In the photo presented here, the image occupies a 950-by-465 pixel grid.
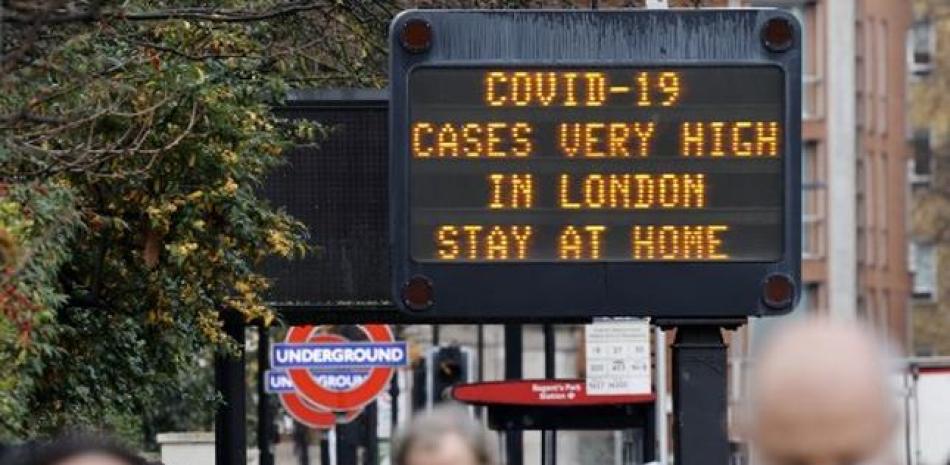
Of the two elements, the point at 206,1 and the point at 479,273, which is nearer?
the point at 479,273

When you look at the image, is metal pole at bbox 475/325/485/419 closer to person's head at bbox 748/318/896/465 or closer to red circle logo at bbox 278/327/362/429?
red circle logo at bbox 278/327/362/429

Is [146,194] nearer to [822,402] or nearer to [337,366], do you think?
[337,366]

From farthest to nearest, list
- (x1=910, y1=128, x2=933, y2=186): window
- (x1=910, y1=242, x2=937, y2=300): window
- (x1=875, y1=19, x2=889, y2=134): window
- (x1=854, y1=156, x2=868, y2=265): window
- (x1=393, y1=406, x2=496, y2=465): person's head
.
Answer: (x1=910, y1=242, x2=937, y2=300): window, (x1=910, y1=128, x2=933, y2=186): window, (x1=875, y1=19, x2=889, y2=134): window, (x1=854, y1=156, x2=868, y2=265): window, (x1=393, y1=406, x2=496, y2=465): person's head

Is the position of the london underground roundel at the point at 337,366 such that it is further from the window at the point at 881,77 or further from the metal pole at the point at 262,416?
the window at the point at 881,77

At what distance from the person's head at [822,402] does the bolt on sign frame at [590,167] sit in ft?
32.7

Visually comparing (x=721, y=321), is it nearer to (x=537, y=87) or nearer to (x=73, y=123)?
(x=537, y=87)

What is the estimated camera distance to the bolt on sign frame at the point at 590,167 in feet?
46.9

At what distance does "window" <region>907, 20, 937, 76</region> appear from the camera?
92.6 meters

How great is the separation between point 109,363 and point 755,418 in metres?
14.8

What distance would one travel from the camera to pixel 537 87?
1434cm

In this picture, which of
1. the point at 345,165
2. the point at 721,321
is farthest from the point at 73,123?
the point at 345,165

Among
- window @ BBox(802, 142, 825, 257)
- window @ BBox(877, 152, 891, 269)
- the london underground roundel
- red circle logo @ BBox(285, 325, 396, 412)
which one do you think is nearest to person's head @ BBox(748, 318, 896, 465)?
red circle logo @ BBox(285, 325, 396, 412)

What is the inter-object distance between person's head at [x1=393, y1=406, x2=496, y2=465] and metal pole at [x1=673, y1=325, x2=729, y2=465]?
8672mm

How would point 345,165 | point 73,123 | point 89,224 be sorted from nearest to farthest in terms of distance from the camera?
point 73,123 → point 89,224 → point 345,165
